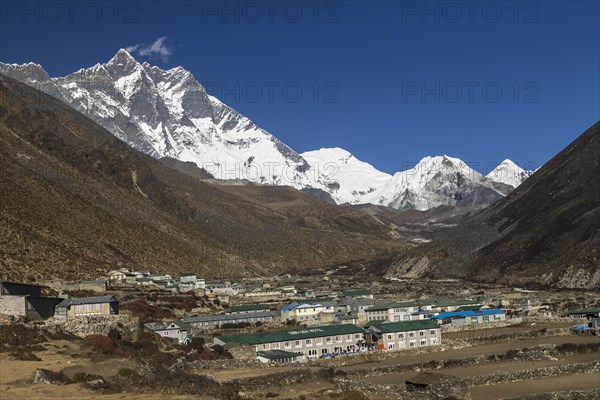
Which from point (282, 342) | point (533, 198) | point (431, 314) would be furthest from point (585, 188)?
point (282, 342)

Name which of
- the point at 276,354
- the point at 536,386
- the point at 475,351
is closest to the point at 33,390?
the point at 276,354

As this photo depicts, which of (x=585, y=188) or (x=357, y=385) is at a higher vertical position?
(x=585, y=188)

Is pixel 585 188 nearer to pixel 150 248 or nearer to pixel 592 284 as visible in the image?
pixel 592 284

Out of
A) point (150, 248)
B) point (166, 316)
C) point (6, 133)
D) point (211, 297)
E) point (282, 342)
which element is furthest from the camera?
point (6, 133)

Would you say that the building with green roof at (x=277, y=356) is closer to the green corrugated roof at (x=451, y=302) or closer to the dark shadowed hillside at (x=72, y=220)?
the green corrugated roof at (x=451, y=302)

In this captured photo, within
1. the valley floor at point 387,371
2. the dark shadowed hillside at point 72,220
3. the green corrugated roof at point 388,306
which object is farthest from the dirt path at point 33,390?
the dark shadowed hillside at point 72,220

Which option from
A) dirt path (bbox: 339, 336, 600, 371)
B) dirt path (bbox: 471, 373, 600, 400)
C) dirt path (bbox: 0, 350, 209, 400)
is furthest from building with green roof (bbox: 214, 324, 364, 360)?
dirt path (bbox: 0, 350, 209, 400)
